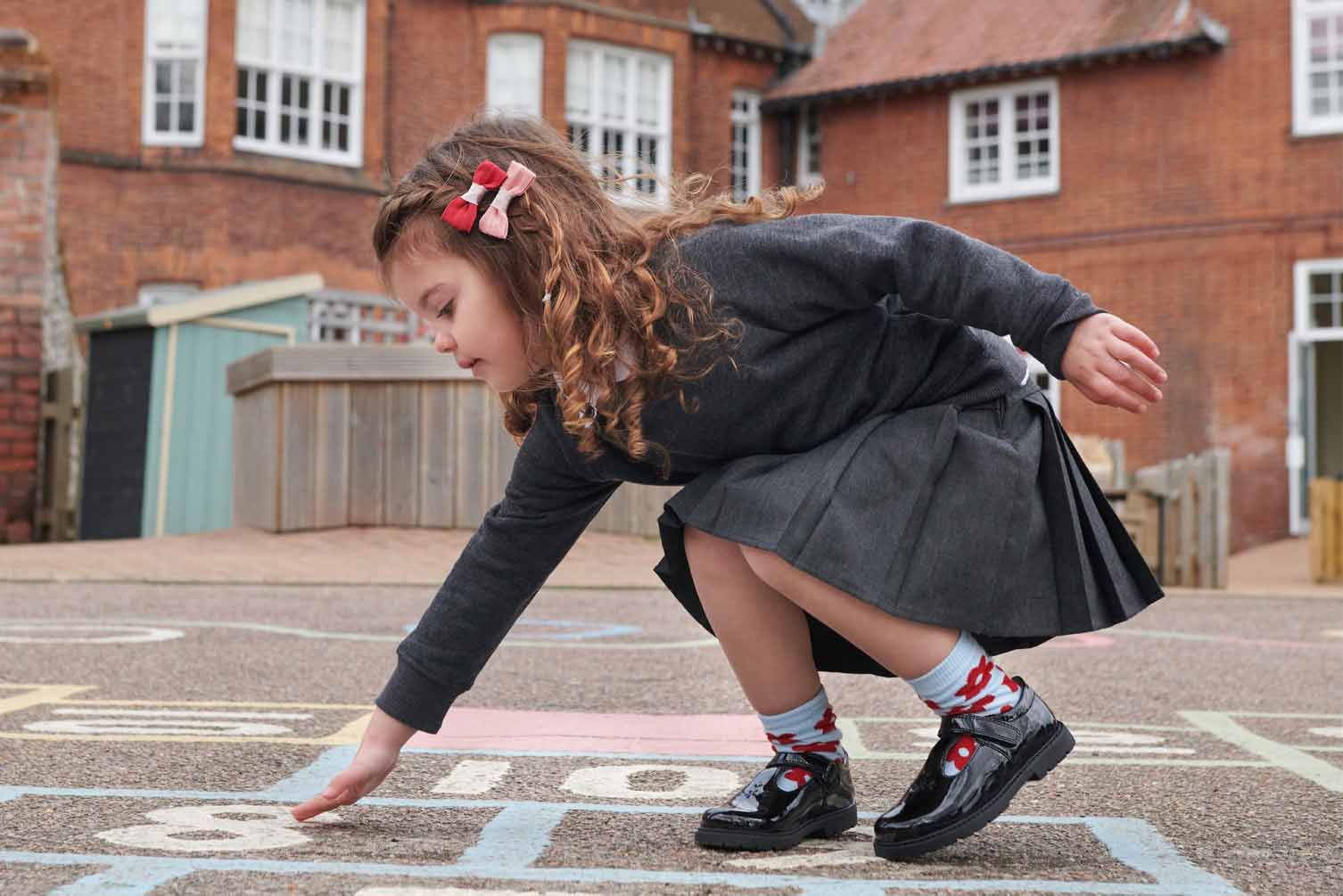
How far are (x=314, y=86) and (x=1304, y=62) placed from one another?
10.9 meters

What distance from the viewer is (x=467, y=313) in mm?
2531

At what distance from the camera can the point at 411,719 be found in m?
2.80

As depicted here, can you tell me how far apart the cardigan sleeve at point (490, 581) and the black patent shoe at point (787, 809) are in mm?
494

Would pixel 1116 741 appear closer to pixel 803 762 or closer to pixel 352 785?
pixel 803 762

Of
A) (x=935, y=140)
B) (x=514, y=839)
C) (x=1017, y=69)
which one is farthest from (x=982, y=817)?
(x=935, y=140)

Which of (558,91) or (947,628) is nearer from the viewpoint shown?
(947,628)

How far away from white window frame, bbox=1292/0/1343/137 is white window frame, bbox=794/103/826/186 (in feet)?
20.3

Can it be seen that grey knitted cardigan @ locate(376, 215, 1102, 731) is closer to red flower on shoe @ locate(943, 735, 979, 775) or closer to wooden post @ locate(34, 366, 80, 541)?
red flower on shoe @ locate(943, 735, 979, 775)

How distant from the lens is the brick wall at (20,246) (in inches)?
490

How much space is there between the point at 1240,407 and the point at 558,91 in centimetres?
886

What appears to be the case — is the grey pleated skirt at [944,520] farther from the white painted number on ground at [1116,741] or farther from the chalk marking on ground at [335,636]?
the chalk marking on ground at [335,636]

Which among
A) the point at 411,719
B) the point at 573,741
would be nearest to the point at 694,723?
the point at 573,741

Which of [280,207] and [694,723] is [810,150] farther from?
[694,723]

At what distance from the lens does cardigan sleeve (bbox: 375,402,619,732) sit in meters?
2.80
